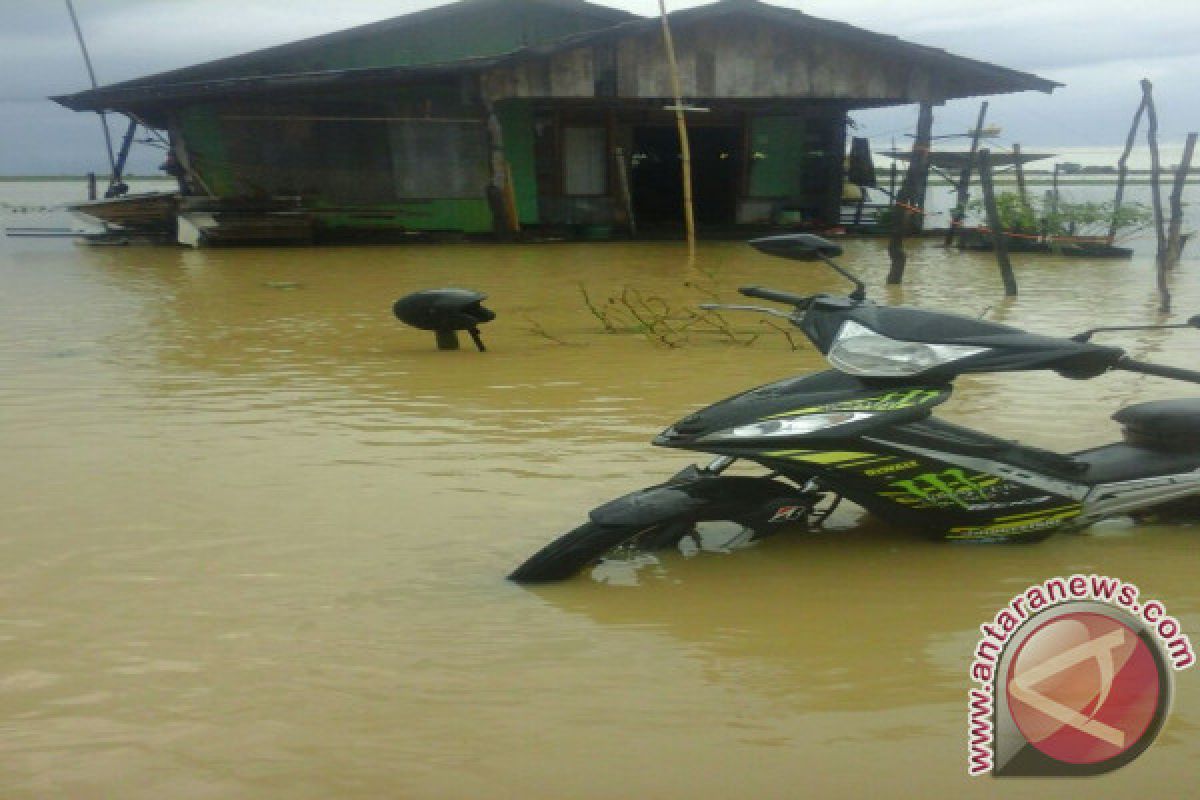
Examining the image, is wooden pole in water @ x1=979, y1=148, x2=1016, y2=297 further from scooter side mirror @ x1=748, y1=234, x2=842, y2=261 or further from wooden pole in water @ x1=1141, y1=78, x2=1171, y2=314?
scooter side mirror @ x1=748, y1=234, x2=842, y2=261

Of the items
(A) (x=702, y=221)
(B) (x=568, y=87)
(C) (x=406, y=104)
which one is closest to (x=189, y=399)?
(B) (x=568, y=87)

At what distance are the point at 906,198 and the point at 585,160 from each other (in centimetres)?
801

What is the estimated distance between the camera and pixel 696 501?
312 centimetres

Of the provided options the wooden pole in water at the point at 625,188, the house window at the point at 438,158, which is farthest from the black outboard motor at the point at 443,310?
the wooden pole in water at the point at 625,188

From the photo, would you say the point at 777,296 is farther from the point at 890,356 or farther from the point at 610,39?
the point at 610,39

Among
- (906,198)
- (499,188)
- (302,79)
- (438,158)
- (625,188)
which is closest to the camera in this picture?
(906,198)

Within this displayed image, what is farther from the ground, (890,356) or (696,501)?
(890,356)

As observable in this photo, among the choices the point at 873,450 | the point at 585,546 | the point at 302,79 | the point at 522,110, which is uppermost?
the point at 302,79

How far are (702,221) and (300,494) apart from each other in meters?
18.8

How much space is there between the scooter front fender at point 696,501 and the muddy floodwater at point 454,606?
200 mm

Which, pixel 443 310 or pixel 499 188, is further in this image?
pixel 499 188

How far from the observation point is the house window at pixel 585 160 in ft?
63.1

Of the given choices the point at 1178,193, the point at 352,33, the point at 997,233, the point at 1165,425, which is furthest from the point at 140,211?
the point at 1165,425

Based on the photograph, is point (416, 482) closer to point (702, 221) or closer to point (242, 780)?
point (242, 780)
